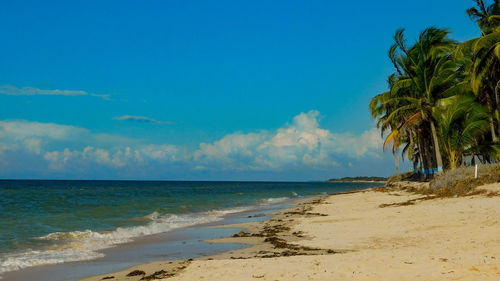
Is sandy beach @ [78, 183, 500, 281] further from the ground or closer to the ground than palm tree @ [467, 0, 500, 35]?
closer to the ground

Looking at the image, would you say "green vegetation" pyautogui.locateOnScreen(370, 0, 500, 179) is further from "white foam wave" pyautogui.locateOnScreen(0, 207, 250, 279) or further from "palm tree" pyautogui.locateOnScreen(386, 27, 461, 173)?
"white foam wave" pyautogui.locateOnScreen(0, 207, 250, 279)

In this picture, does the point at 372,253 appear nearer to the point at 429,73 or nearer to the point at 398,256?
the point at 398,256

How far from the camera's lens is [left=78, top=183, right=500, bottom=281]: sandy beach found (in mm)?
7855

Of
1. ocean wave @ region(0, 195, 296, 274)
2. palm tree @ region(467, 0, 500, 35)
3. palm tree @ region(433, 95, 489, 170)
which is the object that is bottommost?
ocean wave @ region(0, 195, 296, 274)

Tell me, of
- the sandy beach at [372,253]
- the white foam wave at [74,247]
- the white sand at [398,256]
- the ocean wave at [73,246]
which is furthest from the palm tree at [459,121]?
the white foam wave at [74,247]

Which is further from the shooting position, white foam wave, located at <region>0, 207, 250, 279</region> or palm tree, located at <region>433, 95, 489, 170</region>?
palm tree, located at <region>433, 95, 489, 170</region>

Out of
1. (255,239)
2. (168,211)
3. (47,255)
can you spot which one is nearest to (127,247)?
(47,255)

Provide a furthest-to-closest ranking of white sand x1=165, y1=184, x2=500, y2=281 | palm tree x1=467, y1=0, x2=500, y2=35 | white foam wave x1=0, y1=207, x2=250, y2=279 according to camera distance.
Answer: palm tree x1=467, y1=0, x2=500, y2=35 < white foam wave x1=0, y1=207, x2=250, y2=279 < white sand x1=165, y1=184, x2=500, y2=281

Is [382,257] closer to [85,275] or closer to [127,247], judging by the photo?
[85,275]

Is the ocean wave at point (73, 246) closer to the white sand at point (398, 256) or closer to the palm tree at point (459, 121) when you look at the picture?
the white sand at point (398, 256)

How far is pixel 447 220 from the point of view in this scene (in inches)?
553

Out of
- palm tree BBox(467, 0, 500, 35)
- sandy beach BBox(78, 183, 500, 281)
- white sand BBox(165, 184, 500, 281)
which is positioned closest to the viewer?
white sand BBox(165, 184, 500, 281)

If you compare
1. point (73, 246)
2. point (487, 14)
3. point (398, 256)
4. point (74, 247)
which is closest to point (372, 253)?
point (398, 256)

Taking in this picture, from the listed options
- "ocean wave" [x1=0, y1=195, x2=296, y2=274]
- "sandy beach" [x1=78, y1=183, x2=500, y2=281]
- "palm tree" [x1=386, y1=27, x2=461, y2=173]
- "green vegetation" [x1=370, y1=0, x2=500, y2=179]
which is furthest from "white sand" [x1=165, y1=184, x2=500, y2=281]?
"palm tree" [x1=386, y1=27, x2=461, y2=173]
